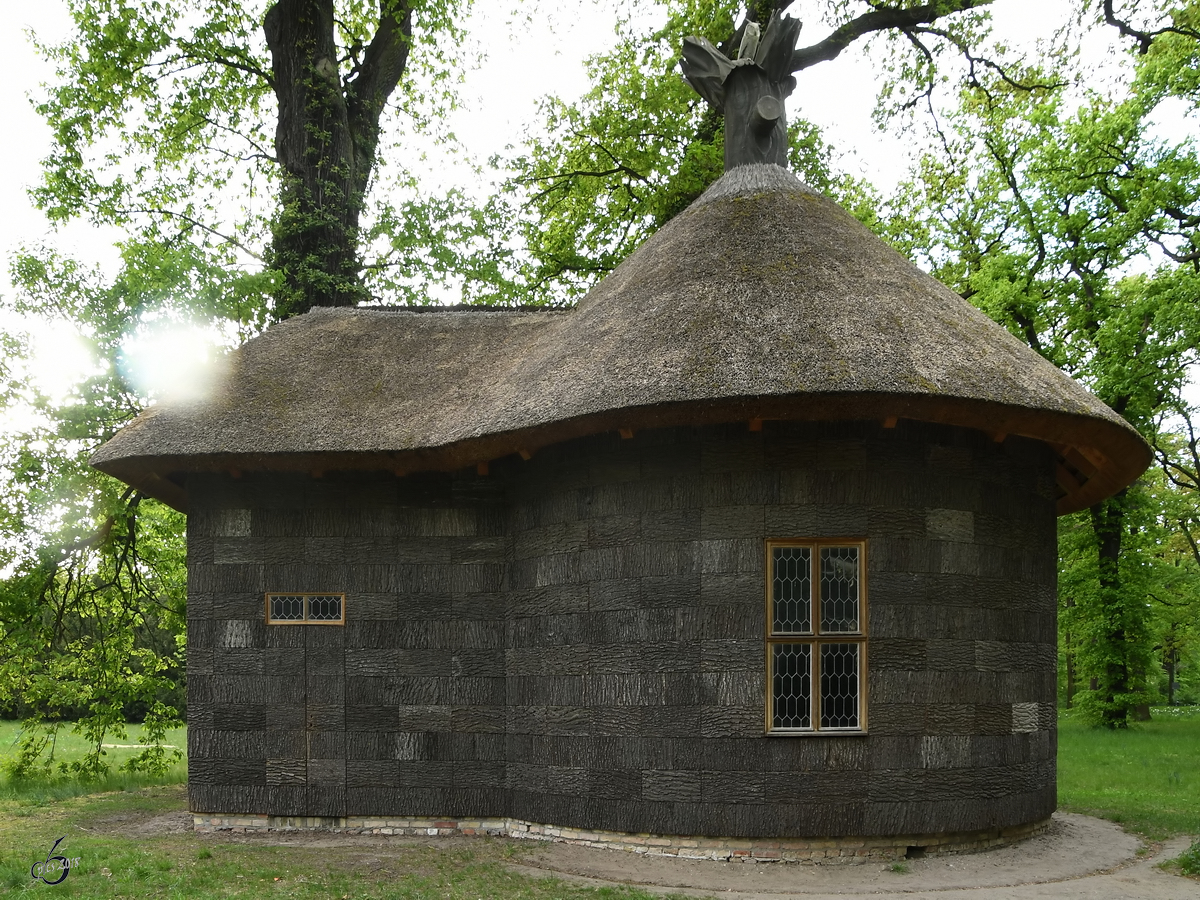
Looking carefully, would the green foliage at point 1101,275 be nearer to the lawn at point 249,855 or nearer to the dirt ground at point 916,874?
the lawn at point 249,855

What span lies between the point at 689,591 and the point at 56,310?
11620 mm

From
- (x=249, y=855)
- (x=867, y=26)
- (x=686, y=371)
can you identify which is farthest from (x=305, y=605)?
(x=867, y=26)

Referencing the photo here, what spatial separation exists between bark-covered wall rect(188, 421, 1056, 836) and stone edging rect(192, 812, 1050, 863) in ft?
0.39

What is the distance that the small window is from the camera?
10547 mm

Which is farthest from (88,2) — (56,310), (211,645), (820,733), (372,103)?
(820,733)

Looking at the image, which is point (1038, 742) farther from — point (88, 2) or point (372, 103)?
point (88, 2)

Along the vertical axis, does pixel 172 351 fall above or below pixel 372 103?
below

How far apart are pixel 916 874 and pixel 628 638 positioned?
9.54 feet

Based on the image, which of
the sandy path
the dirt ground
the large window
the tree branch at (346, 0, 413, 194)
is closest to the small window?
the dirt ground

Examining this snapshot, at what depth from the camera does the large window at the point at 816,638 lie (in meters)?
8.76

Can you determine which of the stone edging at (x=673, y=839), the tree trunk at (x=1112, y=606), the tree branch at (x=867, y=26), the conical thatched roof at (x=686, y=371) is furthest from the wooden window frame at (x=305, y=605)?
the tree trunk at (x=1112, y=606)

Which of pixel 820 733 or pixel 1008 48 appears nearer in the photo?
pixel 820 733

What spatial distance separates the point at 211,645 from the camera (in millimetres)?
10641

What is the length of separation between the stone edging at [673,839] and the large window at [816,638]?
94 cm
